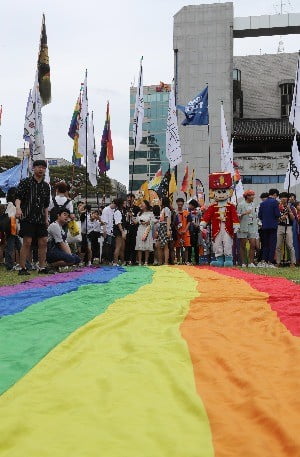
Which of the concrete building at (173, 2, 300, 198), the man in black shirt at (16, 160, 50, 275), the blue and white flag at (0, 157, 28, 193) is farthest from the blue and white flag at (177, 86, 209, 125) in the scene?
the concrete building at (173, 2, 300, 198)

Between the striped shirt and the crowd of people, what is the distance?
25.4 inches

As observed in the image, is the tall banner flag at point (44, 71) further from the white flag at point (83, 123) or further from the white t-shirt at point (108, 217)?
the white t-shirt at point (108, 217)

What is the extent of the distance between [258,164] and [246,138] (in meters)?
1.77

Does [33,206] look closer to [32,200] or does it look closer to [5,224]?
[32,200]

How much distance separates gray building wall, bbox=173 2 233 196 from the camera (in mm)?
32594

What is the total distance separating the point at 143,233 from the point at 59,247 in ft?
7.48

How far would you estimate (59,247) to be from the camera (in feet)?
28.5

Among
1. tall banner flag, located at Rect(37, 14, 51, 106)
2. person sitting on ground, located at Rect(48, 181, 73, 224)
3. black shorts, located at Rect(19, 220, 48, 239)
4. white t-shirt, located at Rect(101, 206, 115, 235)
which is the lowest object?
black shorts, located at Rect(19, 220, 48, 239)

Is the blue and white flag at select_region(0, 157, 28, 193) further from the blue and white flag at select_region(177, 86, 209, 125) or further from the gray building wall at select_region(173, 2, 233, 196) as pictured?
the gray building wall at select_region(173, 2, 233, 196)

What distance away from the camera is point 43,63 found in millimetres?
9344

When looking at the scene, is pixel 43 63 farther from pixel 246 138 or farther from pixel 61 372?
pixel 246 138

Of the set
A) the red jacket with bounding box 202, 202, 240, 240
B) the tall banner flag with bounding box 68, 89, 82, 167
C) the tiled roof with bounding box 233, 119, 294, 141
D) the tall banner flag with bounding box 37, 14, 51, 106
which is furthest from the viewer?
the tiled roof with bounding box 233, 119, 294, 141

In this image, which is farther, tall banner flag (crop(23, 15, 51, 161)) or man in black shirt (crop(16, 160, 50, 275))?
tall banner flag (crop(23, 15, 51, 161))

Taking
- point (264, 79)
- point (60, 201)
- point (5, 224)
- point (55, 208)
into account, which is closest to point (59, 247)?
point (55, 208)
